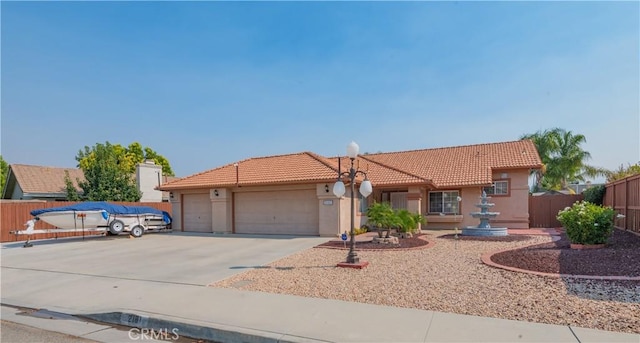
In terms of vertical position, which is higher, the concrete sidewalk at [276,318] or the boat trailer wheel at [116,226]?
the concrete sidewalk at [276,318]

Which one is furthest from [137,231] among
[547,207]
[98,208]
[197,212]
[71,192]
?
[547,207]

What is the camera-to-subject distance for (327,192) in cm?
1784

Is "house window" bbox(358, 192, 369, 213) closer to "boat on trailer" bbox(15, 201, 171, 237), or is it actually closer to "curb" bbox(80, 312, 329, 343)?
"boat on trailer" bbox(15, 201, 171, 237)

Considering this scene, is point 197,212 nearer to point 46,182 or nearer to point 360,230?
point 360,230

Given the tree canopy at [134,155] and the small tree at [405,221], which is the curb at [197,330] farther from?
the tree canopy at [134,155]

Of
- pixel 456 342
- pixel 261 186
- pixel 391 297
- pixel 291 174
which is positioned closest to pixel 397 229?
pixel 291 174

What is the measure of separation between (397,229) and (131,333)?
12.4m

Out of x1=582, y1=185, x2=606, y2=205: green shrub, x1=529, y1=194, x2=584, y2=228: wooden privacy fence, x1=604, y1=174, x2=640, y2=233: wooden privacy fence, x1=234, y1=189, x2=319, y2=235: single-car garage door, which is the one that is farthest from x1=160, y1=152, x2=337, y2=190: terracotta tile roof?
x1=582, y1=185, x2=606, y2=205: green shrub

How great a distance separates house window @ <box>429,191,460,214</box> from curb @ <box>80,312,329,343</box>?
1909 cm

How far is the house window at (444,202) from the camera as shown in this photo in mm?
22281

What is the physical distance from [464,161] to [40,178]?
31.1 meters

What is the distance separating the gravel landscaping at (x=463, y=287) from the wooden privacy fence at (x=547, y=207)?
45.8 feet

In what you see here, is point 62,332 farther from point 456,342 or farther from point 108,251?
point 108,251

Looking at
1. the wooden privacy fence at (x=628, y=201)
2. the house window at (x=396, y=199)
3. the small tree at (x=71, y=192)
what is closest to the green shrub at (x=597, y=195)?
the wooden privacy fence at (x=628, y=201)
